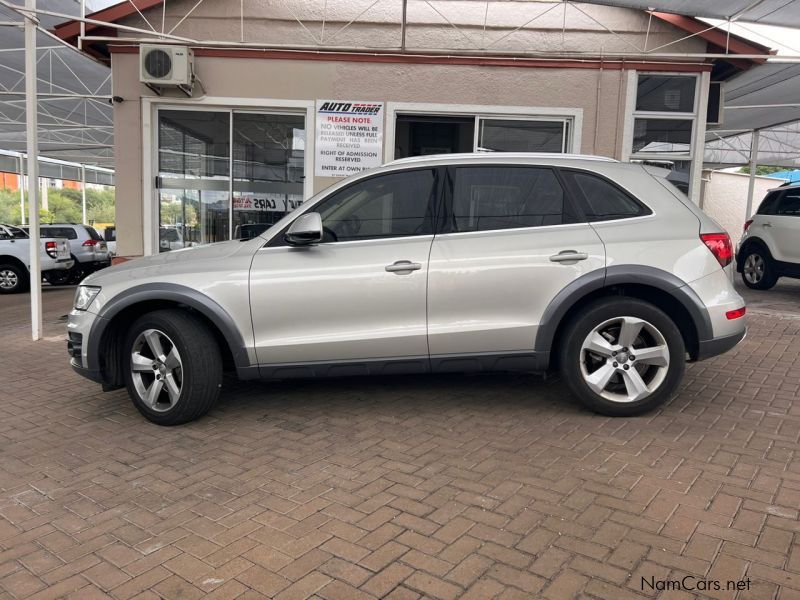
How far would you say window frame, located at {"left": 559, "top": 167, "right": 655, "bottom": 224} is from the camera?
4.46 metres

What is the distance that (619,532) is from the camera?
2971mm

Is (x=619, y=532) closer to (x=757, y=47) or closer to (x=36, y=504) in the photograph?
(x=36, y=504)

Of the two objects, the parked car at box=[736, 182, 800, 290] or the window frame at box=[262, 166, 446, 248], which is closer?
the window frame at box=[262, 166, 446, 248]

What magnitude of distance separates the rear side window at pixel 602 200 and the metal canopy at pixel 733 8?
445 centimetres

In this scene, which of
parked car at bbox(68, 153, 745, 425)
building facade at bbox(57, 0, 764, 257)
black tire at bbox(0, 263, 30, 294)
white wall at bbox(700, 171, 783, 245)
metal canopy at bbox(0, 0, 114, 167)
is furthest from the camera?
white wall at bbox(700, 171, 783, 245)

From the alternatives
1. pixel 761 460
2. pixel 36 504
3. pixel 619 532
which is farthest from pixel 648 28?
pixel 36 504

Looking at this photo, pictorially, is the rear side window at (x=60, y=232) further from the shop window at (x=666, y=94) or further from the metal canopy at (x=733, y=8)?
the shop window at (x=666, y=94)

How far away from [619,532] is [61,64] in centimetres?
1528

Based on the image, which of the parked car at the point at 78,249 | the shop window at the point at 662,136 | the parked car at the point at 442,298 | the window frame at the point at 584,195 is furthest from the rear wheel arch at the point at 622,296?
the parked car at the point at 78,249

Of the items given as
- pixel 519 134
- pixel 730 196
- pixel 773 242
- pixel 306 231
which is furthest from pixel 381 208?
pixel 730 196

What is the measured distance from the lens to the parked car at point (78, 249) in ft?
52.9

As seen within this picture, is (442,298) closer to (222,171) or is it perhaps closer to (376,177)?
(376,177)

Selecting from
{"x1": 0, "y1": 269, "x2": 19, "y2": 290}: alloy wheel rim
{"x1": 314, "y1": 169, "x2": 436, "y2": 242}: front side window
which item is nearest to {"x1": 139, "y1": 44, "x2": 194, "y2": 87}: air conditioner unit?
{"x1": 314, "y1": 169, "x2": 436, "y2": 242}: front side window

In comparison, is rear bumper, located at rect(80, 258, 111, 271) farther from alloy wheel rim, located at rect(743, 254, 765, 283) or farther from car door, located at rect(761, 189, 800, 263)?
car door, located at rect(761, 189, 800, 263)
